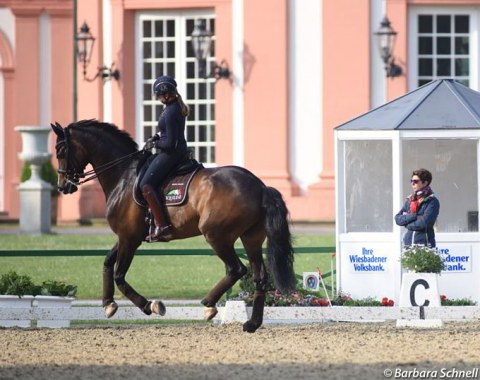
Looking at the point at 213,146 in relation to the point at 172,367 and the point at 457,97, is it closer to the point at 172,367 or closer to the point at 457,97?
the point at 457,97

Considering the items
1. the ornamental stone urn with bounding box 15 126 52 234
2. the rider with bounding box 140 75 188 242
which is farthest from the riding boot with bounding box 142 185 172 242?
the ornamental stone urn with bounding box 15 126 52 234

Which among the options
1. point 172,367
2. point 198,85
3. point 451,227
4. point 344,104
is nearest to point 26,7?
point 198,85

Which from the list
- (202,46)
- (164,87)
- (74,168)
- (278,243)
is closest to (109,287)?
(74,168)

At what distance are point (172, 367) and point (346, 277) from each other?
497 centimetres

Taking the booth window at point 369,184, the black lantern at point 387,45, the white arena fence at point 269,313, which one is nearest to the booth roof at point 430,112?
the booth window at point 369,184

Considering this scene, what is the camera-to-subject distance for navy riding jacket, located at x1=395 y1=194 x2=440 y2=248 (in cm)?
1598

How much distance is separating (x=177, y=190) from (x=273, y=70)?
14.7 meters

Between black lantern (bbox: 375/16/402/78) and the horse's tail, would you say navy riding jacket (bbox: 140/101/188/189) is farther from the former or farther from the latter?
black lantern (bbox: 375/16/402/78)

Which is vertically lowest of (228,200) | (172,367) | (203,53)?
(172,367)

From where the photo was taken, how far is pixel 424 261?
15617 millimetres

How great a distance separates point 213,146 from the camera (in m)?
30.3

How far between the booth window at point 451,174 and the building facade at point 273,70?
420 inches

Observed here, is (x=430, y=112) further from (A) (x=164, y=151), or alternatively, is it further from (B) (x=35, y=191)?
(B) (x=35, y=191)

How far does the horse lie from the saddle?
2.2 inches
